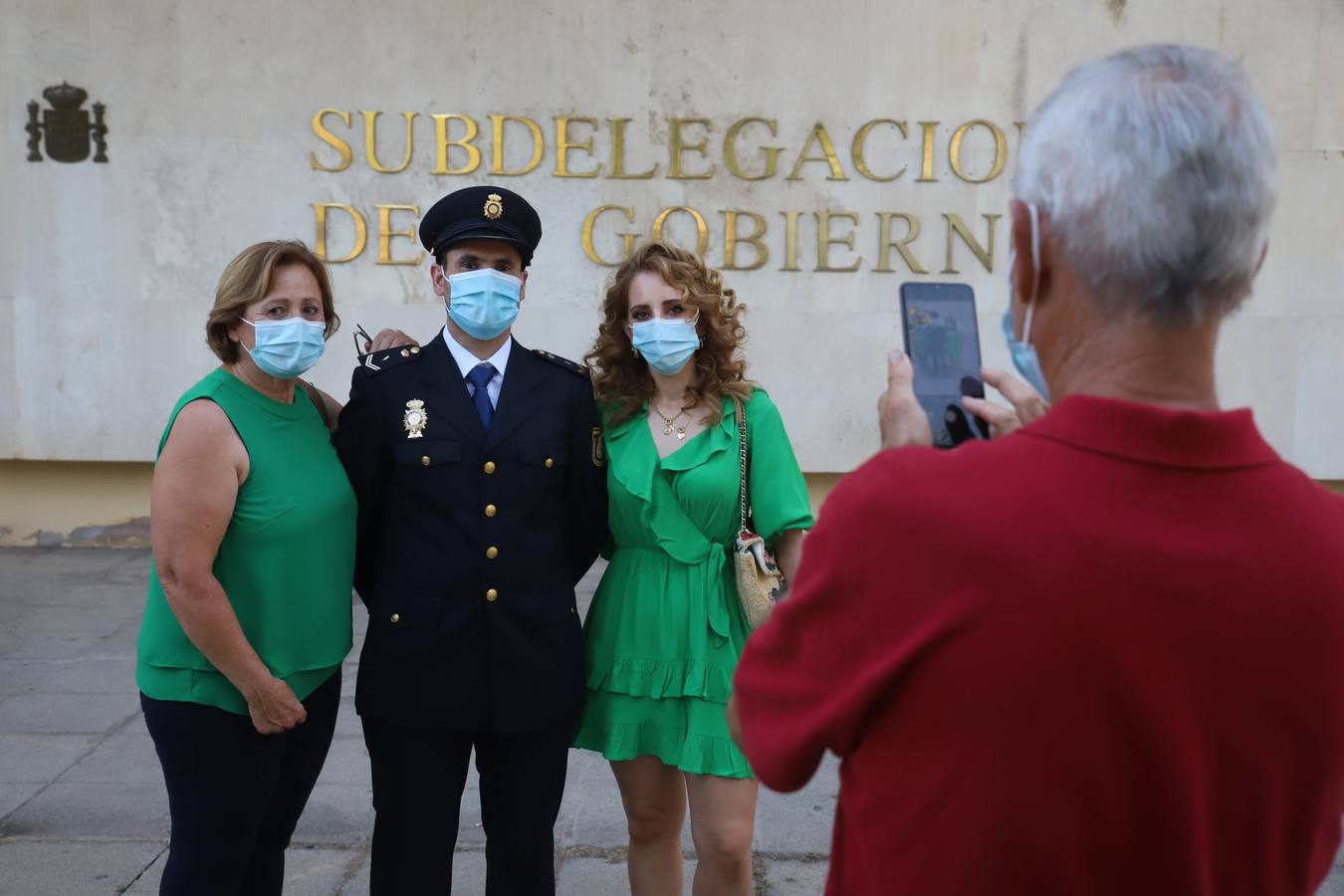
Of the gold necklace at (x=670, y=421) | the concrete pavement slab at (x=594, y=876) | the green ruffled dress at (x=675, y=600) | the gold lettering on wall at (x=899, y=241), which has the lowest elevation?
the concrete pavement slab at (x=594, y=876)

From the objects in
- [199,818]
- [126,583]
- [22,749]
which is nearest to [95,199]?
[126,583]

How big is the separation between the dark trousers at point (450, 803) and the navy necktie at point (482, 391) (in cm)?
73

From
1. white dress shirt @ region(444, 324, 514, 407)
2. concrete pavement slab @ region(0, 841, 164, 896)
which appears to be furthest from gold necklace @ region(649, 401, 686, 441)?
concrete pavement slab @ region(0, 841, 164, 896)

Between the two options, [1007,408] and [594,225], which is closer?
[1007,408]

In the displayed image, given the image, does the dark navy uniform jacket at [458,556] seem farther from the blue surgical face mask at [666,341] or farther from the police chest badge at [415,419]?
the blue surgical face mask at [666,341]

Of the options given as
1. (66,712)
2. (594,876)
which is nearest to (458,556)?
(594,876)

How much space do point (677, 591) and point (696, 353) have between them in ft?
2.10

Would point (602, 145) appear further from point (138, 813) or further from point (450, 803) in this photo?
point (450, 803)

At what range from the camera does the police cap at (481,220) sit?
292 centimetres

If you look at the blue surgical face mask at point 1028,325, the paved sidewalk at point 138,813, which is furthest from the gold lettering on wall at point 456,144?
the blue surgical face mask at point 1028,325

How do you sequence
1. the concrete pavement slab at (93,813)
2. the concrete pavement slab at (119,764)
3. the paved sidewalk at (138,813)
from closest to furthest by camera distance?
1. the paved sidewalk at (138,813)
2. the concrete pavement slab at (93,813)
3. the concrete pavement slab at (119,764)

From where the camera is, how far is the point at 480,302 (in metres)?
2.87

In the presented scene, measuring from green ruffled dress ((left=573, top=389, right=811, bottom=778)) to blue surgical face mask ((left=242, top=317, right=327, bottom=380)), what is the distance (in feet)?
2.46

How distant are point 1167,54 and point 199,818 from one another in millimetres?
2323
